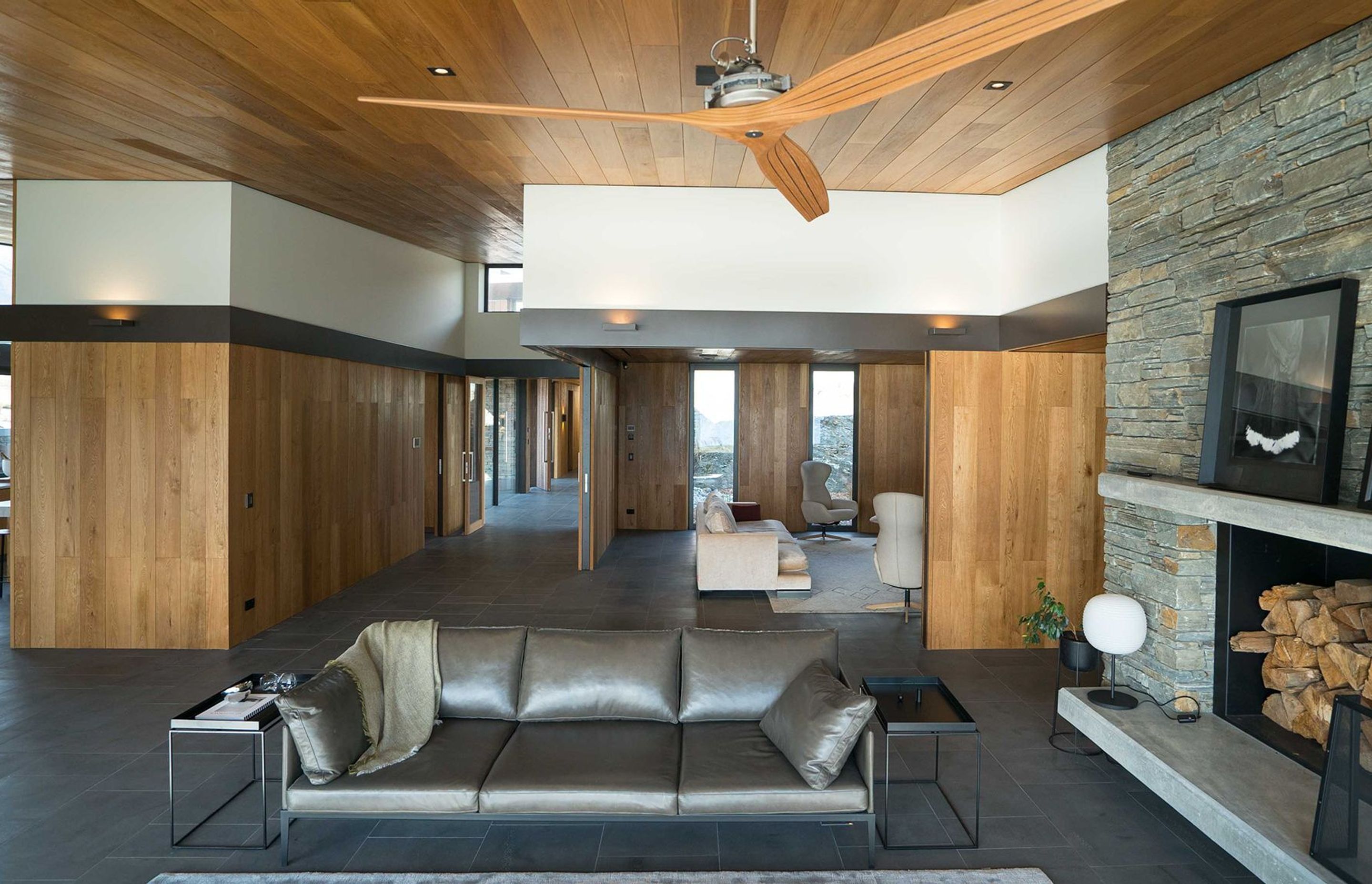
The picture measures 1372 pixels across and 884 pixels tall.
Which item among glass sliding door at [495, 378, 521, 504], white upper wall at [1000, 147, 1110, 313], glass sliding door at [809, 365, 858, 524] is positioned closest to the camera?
white upper wall at [1000, 147, 1110, 313]

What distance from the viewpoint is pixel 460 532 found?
11.2m

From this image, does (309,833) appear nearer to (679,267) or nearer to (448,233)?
(679,267)

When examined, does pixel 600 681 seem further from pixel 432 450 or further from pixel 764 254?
pixel 432 450

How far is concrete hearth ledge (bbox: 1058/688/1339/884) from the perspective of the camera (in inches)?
106

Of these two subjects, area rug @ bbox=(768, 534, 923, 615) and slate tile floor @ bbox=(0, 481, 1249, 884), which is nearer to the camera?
slate tile floor @ bbox=(0, 481, 1249, 884)

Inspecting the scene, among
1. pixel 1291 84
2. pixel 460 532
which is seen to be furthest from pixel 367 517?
pixel 1291 84

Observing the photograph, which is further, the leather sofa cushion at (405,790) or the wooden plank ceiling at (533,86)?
the wooden plank ceiling at (533,86)

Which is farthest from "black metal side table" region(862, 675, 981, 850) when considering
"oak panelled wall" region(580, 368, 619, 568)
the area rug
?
"oak panelled wall" region(580, 368, 619, 568)

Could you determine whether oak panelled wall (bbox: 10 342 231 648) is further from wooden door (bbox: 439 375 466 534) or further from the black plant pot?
the black plant pot

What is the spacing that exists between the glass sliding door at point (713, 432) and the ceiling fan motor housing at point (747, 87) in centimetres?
957

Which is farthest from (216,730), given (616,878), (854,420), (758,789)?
(854,420)

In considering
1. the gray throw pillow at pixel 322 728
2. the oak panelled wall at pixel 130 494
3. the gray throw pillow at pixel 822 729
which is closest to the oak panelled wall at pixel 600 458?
the oak panelled wall at pixel 130 494

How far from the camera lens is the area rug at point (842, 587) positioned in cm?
720

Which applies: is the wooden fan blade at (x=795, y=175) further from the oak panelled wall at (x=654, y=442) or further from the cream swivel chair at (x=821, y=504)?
the oak panelled wall at (x=654, y=442)
